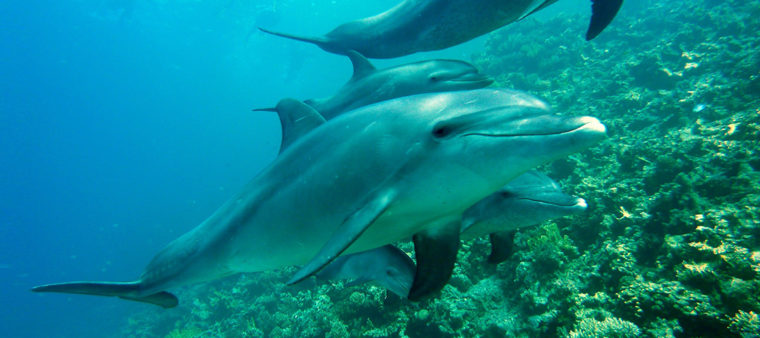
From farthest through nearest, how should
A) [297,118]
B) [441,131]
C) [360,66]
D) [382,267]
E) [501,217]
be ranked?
[360,66]
[382,267]
[297,118]
[501,217]
[441,131]

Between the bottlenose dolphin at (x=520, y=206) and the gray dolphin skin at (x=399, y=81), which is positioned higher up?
the gray dolphin skin at (x=399, y=81)

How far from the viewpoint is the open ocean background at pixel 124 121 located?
41406mm

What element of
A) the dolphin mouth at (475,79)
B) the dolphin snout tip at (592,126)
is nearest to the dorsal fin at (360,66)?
the dolphin mouth at (475,79)

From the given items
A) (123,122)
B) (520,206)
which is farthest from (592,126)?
(123,122)

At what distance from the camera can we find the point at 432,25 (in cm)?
378

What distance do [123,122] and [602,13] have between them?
91960 mm

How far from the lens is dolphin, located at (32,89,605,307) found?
184cm

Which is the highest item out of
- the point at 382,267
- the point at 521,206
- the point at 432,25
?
the point at 432,25

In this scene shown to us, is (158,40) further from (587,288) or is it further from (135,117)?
(587,288)

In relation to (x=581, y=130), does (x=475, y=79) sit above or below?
below

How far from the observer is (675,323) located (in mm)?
3119

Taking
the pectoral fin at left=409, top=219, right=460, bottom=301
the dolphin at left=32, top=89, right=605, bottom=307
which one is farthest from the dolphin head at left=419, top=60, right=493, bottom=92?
the pectoral fin at left=409, top=219, right=460, bottom=301

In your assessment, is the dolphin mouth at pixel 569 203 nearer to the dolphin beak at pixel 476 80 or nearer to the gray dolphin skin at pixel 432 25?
the dolphin beak at pixel 476 80

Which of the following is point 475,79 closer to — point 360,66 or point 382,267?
point 360,66
